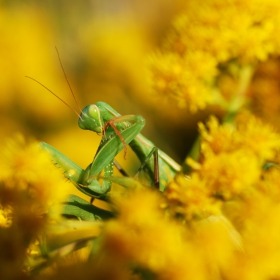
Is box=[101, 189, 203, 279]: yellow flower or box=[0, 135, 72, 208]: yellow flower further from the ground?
box=[0, 135, 72, 208]: yellow flower

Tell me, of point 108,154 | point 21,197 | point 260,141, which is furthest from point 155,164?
point 21,197

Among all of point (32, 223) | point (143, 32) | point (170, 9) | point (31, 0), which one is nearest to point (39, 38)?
point (31, 0)

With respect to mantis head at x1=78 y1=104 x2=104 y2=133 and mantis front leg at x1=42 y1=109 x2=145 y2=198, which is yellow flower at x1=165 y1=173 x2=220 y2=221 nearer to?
mantis front leg at x1=42 y1=109 x2=145 y2=198

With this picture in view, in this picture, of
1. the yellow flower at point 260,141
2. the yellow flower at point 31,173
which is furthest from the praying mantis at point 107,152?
the yellow flower at point 260,141

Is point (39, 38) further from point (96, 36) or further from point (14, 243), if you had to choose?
point (14, 243)

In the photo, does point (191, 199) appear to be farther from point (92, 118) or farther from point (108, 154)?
point (92, 118)

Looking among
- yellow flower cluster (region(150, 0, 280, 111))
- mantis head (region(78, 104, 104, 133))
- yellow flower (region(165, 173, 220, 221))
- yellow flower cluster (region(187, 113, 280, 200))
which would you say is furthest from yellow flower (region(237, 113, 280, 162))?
mantis head (region(78, 104, 104, 133))
